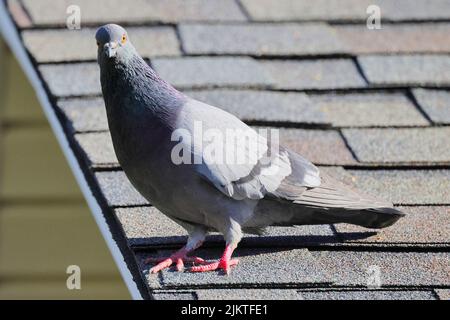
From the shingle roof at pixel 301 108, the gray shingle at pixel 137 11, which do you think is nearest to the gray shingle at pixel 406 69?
the shingle roof at pixel 301 108

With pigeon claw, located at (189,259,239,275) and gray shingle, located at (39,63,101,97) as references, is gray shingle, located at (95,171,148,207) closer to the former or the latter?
pigeon claw, located at (189,259,239,275)

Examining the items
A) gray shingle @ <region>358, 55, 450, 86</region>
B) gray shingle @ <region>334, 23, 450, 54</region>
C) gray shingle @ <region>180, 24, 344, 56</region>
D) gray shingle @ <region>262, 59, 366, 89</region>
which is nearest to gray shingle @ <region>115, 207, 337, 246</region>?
gray shingle @ <region>262, 59, 366, 89</region>

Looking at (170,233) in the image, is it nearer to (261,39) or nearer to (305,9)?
(261,39)

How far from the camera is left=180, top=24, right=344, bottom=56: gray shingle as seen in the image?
623cm

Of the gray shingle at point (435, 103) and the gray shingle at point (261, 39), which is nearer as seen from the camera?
the gray shingle at point (435, 103)

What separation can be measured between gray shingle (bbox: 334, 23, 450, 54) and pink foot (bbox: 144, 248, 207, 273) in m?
2.32

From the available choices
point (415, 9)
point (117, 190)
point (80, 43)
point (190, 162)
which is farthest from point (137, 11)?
point (190, 162)

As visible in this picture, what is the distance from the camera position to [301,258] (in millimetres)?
4328

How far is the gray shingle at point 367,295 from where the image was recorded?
3.98 m

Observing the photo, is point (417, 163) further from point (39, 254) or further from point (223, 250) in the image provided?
A: point (39, 254)

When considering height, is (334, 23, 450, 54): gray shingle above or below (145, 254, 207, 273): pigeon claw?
above

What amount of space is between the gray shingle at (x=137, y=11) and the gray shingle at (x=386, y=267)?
97.9 inches

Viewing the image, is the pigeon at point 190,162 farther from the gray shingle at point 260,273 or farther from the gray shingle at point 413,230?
the gray shingle at point 413,230
